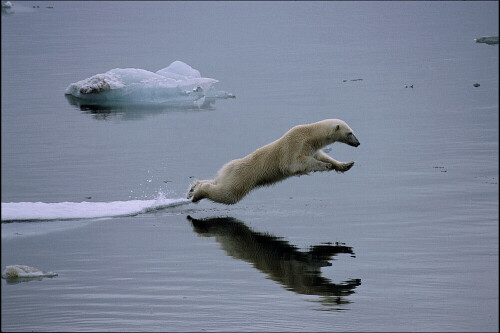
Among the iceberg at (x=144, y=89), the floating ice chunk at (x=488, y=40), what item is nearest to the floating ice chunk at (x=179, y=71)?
the iceberg at (x=144, y=89)

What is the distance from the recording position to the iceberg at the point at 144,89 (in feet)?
66.5

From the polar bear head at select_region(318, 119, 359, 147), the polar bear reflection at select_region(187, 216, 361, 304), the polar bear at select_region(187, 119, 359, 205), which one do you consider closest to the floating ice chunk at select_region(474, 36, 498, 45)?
the polar bear head at select_region(318, 119, 359, 147)

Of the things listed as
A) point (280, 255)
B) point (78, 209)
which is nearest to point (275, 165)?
point (280, 255)

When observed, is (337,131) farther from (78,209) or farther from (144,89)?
(144,89)

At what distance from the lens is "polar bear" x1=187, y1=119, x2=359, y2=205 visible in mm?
12031

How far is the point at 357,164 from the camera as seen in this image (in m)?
14.4

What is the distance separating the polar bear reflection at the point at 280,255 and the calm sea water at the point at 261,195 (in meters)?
0.02

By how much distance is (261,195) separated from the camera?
515 inches

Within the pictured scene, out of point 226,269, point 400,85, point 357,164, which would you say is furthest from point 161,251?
point 400,85

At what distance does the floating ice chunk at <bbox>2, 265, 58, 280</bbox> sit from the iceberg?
10.9m

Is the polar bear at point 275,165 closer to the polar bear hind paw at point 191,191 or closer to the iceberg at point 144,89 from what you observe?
the polar bear hind paw at point 191,191

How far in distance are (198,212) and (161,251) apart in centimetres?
185

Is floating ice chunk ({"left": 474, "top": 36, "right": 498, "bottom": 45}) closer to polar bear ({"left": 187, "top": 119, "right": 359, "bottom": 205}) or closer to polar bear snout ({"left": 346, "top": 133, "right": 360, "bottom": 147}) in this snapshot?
polar bear snout ({"left": 346, "top": 133, "right": 360, "bottom": 147})

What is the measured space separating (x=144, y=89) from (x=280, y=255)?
1053cm
